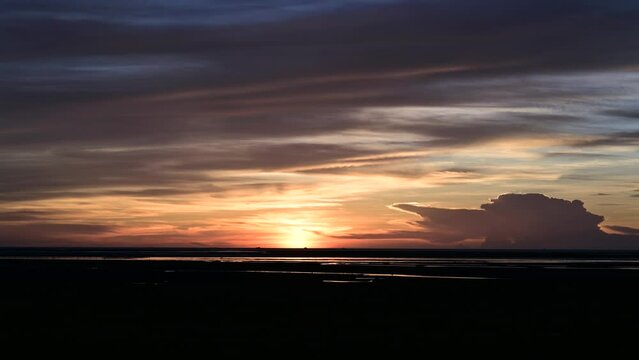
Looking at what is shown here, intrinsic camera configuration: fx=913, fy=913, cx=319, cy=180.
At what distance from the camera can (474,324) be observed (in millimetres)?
33375

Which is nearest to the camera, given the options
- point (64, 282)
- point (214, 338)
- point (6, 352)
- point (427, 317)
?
point (6, 352)

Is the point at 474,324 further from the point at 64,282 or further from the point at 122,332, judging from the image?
the point at 64,282

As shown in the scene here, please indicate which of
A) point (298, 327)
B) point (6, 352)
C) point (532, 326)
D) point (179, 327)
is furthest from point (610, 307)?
point (6, 352)

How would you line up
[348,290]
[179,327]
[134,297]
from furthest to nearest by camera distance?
[348,290], [134,297], [179,327]

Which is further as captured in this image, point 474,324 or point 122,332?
point 474,324

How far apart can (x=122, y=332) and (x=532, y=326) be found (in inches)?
567

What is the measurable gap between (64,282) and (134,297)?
14.8 metres

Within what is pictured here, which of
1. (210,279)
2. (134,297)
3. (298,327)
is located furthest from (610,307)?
(210,279)

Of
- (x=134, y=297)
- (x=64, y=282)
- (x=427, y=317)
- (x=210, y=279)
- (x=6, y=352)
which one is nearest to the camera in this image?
(x=6, y=352)

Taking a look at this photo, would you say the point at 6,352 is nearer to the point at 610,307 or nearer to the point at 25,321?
the point at 25,321

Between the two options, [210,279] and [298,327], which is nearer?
[298,327]

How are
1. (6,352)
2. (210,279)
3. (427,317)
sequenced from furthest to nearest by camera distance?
1. (210,279)
2. (427,317)
3. (6,352)

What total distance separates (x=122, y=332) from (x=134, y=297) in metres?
15.0

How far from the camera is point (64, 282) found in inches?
2309
